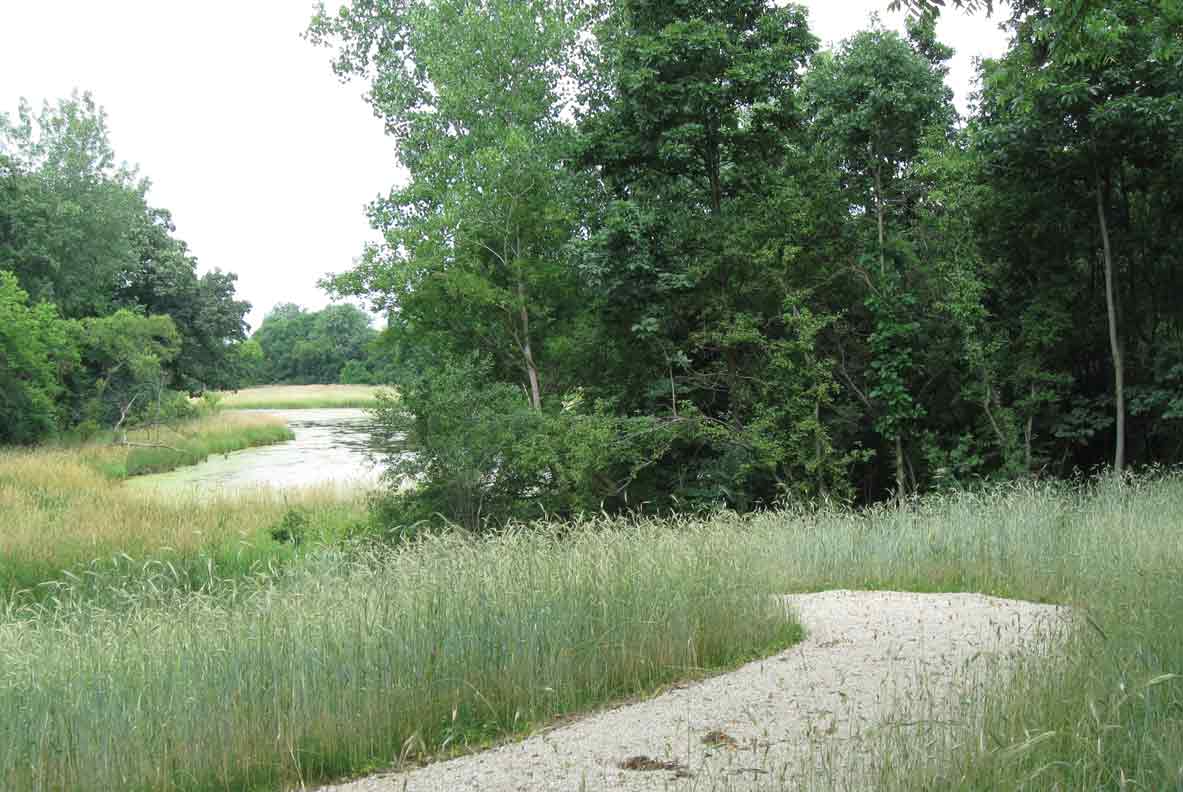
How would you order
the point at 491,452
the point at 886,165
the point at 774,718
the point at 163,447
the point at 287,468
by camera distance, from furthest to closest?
the point at 163,447 < the point at 287,468 < the point at 886,165 < the point at 491,452 < the point at 774,718

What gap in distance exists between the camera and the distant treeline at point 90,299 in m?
31.5

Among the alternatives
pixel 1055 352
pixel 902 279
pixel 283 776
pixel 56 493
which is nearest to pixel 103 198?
pixel 56 493

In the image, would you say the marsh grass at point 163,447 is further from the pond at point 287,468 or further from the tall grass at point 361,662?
the tall grass at point 361,662

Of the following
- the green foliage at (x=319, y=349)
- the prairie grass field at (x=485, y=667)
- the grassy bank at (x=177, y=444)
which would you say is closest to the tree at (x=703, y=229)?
the prairie grass field at (x=485, y=667)

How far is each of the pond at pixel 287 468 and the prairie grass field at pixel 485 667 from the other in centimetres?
1206

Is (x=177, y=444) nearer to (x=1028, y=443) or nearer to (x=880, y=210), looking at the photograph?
(x=880, y=210)

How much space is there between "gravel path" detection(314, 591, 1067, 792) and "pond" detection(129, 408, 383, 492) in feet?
43.1

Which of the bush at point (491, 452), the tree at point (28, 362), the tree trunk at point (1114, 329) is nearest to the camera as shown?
the bush at point (491, 452)

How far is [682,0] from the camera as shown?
17.4 m

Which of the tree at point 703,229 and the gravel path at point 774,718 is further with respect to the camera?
the tree at point 703,229

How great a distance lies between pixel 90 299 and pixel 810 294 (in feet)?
111

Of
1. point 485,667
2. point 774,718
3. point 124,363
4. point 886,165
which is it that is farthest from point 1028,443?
point 124,363

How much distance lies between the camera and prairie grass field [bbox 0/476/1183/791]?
341 centimetres

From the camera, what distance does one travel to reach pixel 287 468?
28.7m
